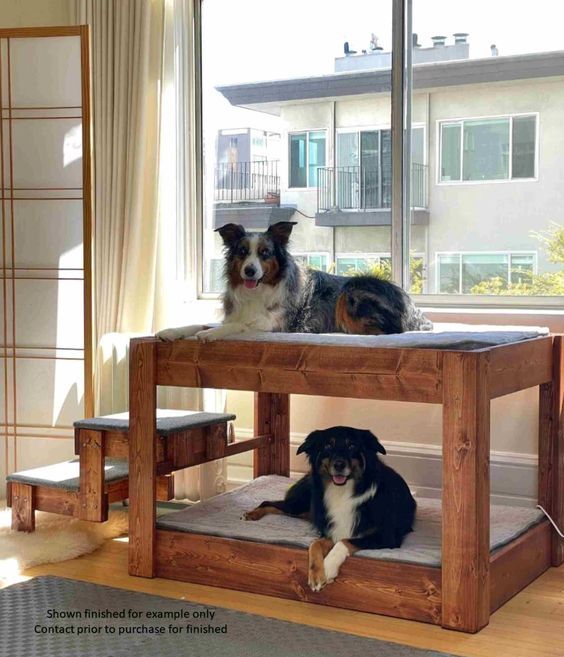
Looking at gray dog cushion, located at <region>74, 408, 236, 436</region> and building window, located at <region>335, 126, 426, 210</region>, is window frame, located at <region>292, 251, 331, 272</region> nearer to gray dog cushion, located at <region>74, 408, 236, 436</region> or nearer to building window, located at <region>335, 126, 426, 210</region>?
building window, located at <region>335, 126, 426, 210</region>

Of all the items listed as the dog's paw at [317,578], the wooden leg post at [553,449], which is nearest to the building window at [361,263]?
the wooden leg post at [553,449]

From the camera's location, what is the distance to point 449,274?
4.07 m

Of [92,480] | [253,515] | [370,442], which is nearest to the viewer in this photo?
[370,442]

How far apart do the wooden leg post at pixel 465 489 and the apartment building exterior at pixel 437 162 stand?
130cm

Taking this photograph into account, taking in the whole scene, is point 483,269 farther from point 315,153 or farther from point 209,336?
point 209,336

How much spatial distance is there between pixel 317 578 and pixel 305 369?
63 cm

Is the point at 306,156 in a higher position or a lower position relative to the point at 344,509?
higher

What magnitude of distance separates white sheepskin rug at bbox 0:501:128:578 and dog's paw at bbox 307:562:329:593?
965 millimetres

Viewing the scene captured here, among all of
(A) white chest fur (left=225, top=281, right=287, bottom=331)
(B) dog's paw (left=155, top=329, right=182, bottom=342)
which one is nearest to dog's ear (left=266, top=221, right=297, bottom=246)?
(A) white chest fur (left=225, top=281, right=287, bottom=331)

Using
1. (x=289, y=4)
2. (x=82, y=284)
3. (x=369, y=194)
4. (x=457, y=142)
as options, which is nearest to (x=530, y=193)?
(x=457, y=142)

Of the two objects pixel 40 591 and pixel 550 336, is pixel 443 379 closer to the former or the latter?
pixel 550 336

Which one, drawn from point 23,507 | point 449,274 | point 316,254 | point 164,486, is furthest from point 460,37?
point 23,507

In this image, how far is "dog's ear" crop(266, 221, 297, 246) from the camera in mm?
3162

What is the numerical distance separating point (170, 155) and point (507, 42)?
5.02 ft
